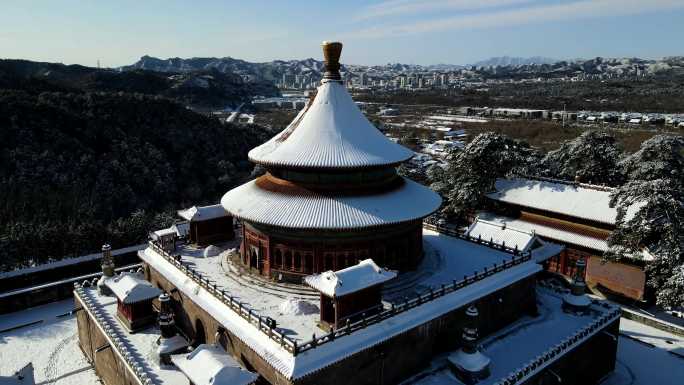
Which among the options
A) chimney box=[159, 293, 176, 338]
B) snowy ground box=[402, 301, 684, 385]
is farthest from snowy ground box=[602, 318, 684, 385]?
chimney box=[159, 293, 176, 338]

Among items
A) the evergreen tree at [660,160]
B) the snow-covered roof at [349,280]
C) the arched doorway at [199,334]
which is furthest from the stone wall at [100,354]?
the evergreen tree at [660,160]

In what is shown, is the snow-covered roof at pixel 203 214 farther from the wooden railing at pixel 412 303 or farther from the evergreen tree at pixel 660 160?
the evergreen tree at pixel 660 160

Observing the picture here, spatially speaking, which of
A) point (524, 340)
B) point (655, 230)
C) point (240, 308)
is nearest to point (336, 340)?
point (240, 308)

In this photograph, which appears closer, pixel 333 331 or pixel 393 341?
pixel 333 331

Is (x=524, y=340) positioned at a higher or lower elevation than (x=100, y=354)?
higher

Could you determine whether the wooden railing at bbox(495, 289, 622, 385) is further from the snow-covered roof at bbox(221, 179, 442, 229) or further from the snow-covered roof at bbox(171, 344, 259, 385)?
the snow-covered roof at bbox(171, 344, 259, 385)

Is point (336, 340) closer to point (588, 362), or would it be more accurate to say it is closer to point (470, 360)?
point (470, 360)

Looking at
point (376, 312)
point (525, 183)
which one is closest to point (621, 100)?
point (525, 183)
